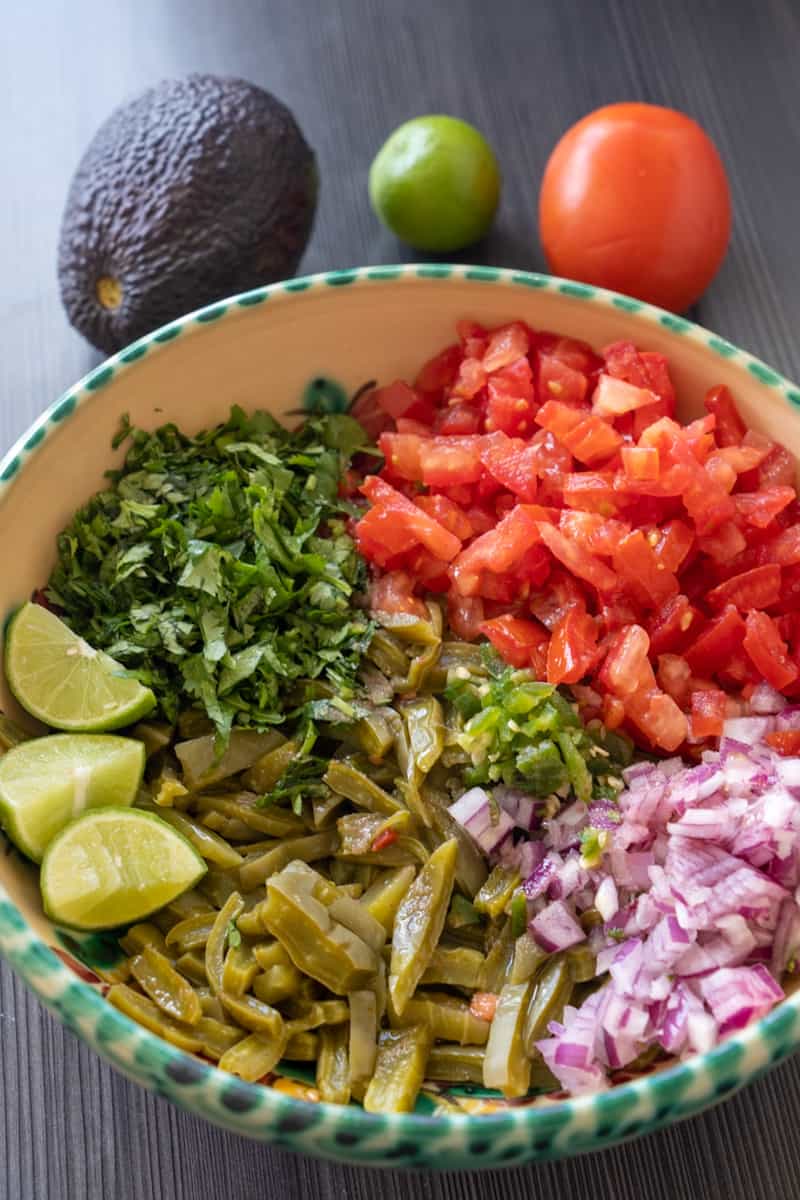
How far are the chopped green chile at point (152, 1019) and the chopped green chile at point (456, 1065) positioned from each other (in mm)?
335

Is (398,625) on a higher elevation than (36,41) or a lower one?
lower

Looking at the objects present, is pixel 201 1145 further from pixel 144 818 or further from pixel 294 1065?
pixel 144 818

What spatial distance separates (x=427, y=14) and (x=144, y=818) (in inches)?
96.1

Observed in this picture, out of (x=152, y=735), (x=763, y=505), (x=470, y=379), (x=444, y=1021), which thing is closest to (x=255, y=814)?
(x=152, y=735)

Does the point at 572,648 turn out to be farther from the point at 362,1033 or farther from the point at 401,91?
the point at 401,91

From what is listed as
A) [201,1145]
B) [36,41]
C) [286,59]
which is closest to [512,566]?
[201,1145]

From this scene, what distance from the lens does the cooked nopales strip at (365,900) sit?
5.38 ft

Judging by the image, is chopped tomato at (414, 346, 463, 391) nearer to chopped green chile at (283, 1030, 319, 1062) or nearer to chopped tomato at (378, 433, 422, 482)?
chopped tomato at (378, 433, 422, 482)

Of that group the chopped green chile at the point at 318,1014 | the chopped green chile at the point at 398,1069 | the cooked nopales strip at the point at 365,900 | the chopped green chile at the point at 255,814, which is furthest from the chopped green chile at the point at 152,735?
the chopped green chile at the point at 398,1069

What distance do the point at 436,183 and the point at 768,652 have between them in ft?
4.25

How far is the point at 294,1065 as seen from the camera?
167cm

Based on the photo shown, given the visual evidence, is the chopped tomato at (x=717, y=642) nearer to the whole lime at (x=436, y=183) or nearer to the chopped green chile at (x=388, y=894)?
the chopped green chile at (x=388, y=894)

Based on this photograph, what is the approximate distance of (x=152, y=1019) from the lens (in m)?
1.60

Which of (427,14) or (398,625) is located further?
(427,14)
